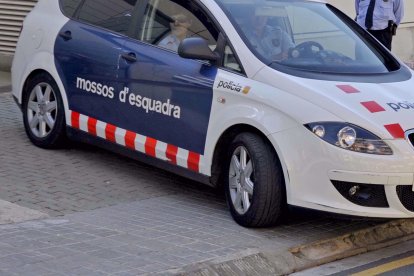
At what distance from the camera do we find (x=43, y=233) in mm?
6422

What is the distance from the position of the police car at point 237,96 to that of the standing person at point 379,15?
3194mm

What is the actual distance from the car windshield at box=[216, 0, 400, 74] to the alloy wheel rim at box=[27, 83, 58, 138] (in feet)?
6.76

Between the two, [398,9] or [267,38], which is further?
[398,9]

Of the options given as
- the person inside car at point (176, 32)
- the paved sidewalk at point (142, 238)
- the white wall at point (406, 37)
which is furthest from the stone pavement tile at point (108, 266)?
the white wall at point (406, 37)

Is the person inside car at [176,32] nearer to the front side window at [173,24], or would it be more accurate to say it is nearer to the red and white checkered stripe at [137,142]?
the front side window at [173,24]

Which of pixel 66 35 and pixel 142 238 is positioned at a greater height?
pixel 66 35

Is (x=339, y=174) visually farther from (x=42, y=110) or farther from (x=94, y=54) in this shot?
(x=42, y=110)

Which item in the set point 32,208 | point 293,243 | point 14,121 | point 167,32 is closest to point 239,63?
point 167,32

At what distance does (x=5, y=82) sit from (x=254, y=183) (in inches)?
253

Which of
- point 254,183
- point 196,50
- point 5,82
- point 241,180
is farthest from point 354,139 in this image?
point 5,82

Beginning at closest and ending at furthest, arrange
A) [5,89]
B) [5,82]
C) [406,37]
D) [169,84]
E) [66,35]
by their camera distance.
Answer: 1. [169,84]
2. [66,35]
3. [5,89]
4. [5,82]
5. [406,37]

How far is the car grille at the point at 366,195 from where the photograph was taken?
6457mm

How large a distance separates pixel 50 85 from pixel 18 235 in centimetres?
252

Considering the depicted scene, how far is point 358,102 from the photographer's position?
662 centimetres
